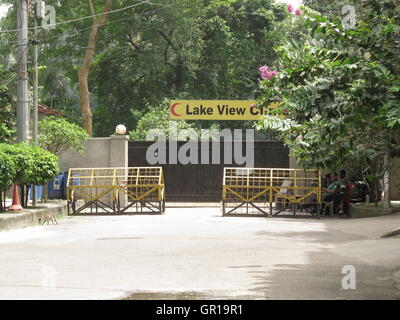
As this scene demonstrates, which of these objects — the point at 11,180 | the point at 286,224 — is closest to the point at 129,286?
the point at 11,180

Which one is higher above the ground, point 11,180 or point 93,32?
A: point 93,32

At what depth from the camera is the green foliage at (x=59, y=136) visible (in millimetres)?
24969

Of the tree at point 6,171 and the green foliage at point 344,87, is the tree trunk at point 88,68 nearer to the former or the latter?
the tree at point 6,171

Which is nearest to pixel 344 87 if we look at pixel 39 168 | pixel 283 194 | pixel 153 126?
pixel 39 168

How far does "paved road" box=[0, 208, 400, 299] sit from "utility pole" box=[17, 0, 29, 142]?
118 inches

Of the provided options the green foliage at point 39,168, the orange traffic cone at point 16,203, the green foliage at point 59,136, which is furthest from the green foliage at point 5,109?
the orange traffic cone at point 16,203

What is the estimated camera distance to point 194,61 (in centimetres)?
4441

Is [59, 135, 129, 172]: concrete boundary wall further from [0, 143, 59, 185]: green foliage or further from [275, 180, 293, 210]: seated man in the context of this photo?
[275, 180, 293, 210]: seated man

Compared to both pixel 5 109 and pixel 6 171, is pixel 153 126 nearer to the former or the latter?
pixel 5 109

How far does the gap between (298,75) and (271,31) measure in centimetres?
3691

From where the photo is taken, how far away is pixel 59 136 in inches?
987

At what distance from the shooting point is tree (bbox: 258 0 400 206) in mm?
8719

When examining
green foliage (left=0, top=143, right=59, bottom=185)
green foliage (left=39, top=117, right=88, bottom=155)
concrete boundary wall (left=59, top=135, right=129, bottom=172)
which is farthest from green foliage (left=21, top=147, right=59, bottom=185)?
concrete boundary wall (left=59, top=135, right=129, bottom=172)
